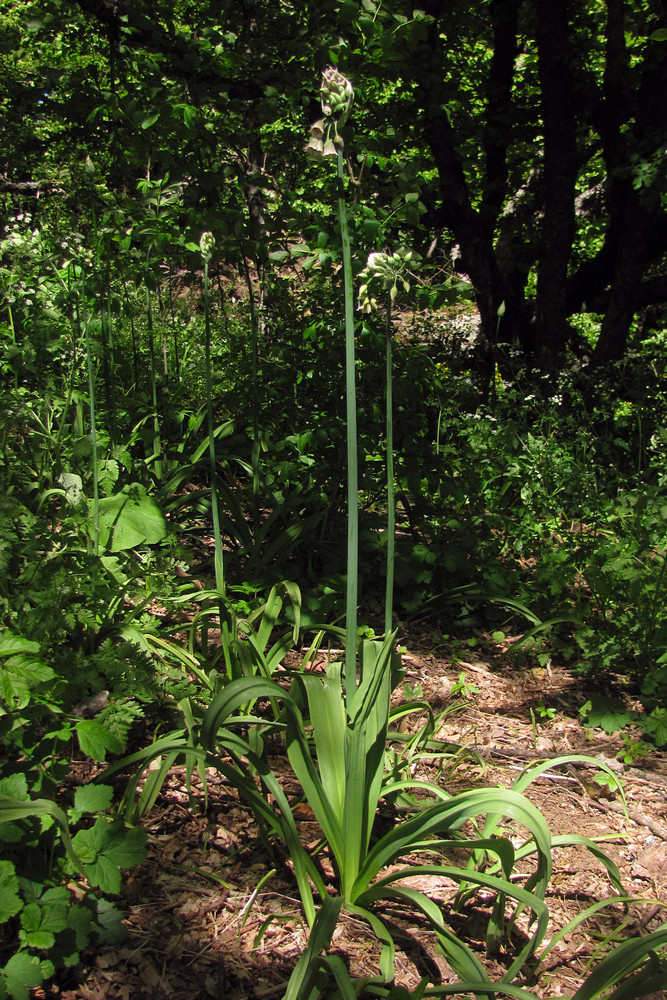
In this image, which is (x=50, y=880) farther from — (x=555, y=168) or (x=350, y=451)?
(x=555, y=168)

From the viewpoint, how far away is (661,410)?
5145 millimetres

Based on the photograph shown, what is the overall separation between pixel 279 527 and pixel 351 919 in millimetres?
1810

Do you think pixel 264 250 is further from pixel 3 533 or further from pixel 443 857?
pixel 443 857

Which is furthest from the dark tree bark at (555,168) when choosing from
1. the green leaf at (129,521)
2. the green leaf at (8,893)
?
the green leaf at (8,893)

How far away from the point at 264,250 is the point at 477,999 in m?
2.37

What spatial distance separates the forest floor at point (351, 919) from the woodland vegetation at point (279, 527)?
0.21ft

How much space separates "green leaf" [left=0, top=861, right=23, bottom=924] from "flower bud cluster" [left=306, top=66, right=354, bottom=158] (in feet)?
5.09

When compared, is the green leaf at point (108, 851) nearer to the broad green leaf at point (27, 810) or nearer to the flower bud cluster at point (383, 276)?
the broad green leaf at point (27, 810)

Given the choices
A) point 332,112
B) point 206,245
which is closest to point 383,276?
point 332,112

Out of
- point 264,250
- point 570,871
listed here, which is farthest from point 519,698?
point 264,250

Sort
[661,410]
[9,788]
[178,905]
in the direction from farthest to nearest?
[661,410]
[178,905]
[9,788]

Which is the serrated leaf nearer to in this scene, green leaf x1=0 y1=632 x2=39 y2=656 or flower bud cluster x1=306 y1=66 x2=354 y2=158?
green leaf x1=0 y1=632 x2=39 y2=656

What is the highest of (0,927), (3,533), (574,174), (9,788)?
(574,174)

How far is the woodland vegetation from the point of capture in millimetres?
1476
